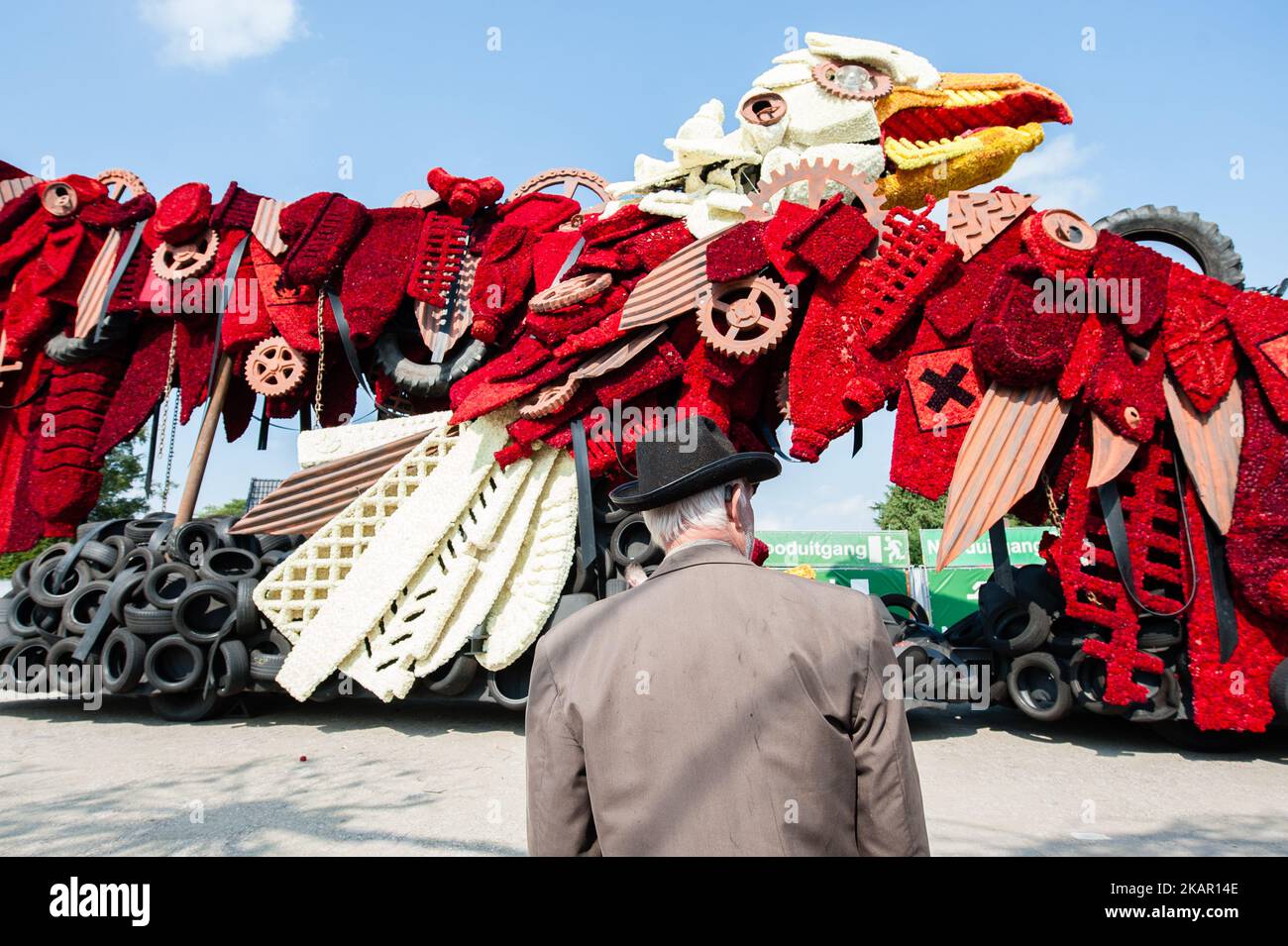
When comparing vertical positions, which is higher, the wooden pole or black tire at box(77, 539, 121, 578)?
the wooden pole

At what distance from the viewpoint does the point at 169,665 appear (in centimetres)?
562

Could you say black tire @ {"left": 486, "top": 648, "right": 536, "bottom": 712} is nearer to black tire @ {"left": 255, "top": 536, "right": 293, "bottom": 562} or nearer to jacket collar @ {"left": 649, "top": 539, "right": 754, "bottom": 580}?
black tire @ {"left": 255, "top": 536, "right": 293, "bottom": 562}

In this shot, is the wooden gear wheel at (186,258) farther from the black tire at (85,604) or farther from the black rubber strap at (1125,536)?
Answer: the black rubber strap at (1125,536)

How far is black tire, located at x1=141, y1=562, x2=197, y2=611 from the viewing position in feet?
18.4

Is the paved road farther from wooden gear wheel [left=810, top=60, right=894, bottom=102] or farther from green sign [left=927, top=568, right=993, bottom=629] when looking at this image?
green sign [left=927, top=568, right=993, bottom=629]

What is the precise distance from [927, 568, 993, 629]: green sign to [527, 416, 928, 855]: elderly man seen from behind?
11.3 metres

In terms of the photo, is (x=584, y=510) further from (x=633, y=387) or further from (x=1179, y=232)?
(x=1179, y=232)

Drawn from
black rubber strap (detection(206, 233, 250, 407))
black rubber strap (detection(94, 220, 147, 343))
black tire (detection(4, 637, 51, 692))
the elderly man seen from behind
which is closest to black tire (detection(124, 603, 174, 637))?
black tire (detection(4, 637, 51, 692))

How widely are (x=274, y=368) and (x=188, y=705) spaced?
261 cm

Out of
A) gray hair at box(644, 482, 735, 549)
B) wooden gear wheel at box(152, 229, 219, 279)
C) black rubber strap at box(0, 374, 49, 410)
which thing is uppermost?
wooden gear wheel at box(152, 229, 219, 279)

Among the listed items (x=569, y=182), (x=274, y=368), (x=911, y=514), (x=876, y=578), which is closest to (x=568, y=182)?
(x=569, y=182)

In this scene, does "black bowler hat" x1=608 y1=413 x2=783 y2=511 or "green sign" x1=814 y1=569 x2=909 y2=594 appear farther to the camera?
"green sign" x1=814 y1=569 x2=909 y2=594

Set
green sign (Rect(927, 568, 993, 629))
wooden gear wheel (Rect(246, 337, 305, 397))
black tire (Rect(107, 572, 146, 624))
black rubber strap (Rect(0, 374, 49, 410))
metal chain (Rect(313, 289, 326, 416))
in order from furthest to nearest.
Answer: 1. green sign (Rect(927, 568, 993, 629))
2. black rubber strap (Rect(0, 374, 49, 410))
3. wooden gear wheel (Rect(246, 337, 305, 397))
4. metal chain (Rect(313, 289, 326, 416))
5. black tire (Rect(107, 572, 146, 624))

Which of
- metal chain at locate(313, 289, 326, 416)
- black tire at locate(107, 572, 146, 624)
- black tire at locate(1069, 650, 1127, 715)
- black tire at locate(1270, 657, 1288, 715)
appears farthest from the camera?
metal chain at locate(313, 289, 326, 416)
